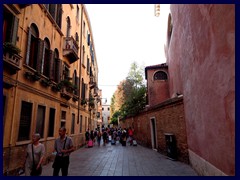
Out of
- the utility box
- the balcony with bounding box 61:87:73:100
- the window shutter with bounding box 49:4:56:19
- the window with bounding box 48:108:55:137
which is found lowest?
the utility box

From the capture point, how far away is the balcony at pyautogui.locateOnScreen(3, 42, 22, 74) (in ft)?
18.6

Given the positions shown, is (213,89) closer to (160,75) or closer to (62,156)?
(62,156)

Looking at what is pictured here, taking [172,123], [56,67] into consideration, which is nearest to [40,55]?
[56,67]

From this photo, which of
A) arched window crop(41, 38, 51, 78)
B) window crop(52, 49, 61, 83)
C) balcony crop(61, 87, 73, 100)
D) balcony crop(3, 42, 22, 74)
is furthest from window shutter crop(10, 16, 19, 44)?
balcony crop(61, 87, 73, 100)

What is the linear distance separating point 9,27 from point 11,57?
130cm

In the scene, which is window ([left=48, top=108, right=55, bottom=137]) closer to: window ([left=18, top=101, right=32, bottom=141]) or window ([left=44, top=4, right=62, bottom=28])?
window ([left=18, top=101, right=32, bottom=141])

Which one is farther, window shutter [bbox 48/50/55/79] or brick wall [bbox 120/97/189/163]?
window shutter [bbox 48/50/55/79]

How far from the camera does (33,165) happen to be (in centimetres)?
420

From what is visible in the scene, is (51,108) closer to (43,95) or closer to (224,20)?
(43,95)

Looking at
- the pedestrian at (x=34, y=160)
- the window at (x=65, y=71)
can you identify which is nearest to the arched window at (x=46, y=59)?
the window at (x=65, y=71)

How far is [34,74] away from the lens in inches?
306

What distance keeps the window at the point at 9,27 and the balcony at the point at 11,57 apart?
24.5 inches

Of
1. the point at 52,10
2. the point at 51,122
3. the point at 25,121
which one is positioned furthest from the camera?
the point at 52,10
